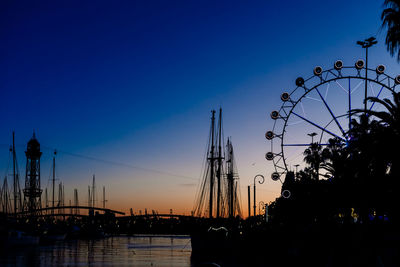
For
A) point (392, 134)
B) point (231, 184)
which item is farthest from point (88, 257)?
point (392, 134)

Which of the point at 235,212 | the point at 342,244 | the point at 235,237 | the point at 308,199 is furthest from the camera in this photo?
the point at 235,212

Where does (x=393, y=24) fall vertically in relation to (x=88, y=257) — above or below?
above

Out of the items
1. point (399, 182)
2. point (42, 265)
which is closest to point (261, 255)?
point (399, 182)

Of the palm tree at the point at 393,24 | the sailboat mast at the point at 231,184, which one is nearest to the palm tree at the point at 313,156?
the sailboat mast at the point at 231,184

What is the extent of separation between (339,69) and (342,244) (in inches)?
1334

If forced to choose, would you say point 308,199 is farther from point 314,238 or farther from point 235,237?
point 314,238

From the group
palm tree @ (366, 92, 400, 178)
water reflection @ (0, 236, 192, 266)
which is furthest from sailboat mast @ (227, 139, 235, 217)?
palm tree @ (366, 92, 400, 178)

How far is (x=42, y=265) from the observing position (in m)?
55.4

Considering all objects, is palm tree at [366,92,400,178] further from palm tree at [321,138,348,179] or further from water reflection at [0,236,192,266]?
water reflection at [0,236,192,266]

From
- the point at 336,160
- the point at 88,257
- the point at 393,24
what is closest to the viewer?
the point at 393,24

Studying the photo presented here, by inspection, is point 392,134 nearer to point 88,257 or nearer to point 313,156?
point 313,156

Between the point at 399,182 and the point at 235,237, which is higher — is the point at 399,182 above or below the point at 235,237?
above

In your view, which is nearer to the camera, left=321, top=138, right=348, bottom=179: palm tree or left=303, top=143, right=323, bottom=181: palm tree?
left=321, top=138, right=348, bottom=179: palm tree

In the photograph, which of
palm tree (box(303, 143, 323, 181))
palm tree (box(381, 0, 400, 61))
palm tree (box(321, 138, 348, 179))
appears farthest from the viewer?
palm tree (box(303, 143, 323, 181))
